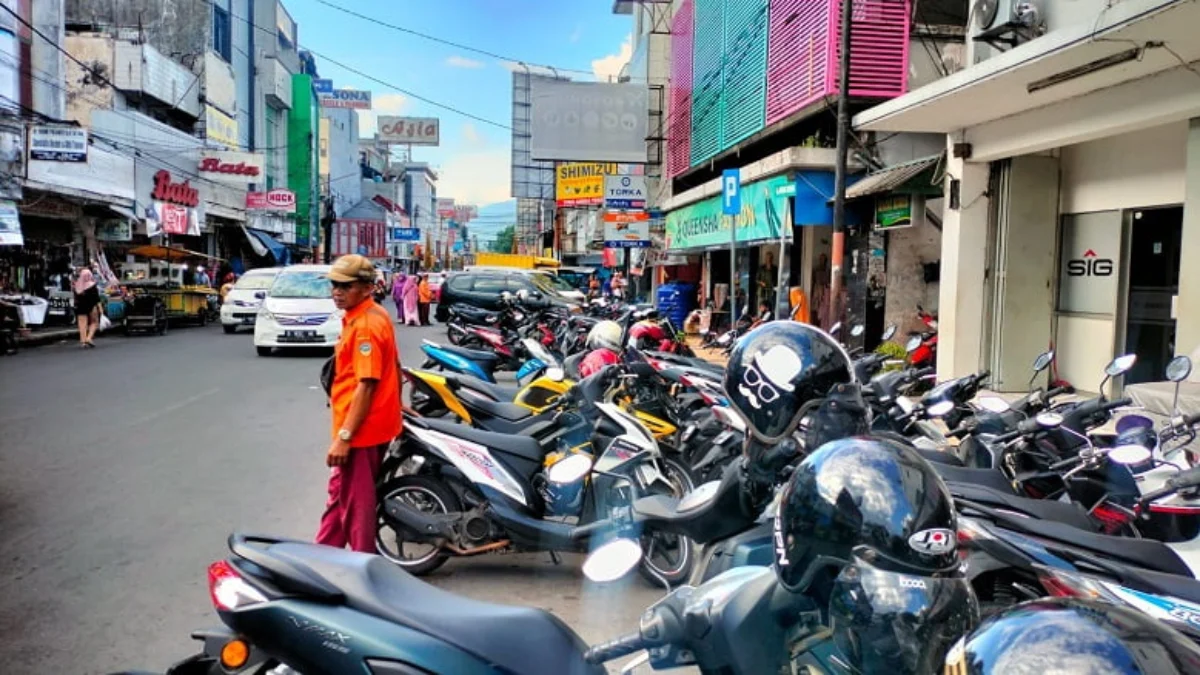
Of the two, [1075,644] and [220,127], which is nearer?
[1075,644]

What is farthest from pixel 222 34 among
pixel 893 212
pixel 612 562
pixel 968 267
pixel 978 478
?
pixel 612 562

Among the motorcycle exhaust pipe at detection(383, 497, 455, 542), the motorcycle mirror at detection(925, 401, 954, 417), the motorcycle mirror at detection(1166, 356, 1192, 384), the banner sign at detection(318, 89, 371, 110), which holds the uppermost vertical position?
Answer: the banner sign at detection(318, 89, 371, 110)

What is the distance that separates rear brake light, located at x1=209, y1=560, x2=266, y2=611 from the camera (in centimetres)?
232

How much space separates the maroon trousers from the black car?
16.9m

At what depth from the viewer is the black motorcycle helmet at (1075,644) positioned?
1.12m

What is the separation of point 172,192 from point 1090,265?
83.2 ft

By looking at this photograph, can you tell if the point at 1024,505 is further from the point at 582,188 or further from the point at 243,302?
the point at 582,188

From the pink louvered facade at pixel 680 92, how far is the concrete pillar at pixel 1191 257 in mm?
18012

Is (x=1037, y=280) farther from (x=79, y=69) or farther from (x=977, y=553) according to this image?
(x=79, y=69)

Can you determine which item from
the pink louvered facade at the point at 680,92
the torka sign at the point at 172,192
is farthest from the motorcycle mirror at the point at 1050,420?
the torka sign at the point at 172,192

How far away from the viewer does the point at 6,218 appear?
17.0 meters

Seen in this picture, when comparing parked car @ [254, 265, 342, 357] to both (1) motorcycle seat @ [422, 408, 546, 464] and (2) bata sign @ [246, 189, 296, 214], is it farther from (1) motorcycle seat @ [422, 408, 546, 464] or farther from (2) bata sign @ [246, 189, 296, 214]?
(2) bata sign @ [246, 189, 296, 214]

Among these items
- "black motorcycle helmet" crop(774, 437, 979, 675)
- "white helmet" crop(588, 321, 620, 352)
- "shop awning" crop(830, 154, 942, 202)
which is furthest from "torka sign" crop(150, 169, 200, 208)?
"black motorcycle helmet" crop(774, 437, 979, 675)

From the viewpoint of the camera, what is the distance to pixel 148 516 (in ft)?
18.5
